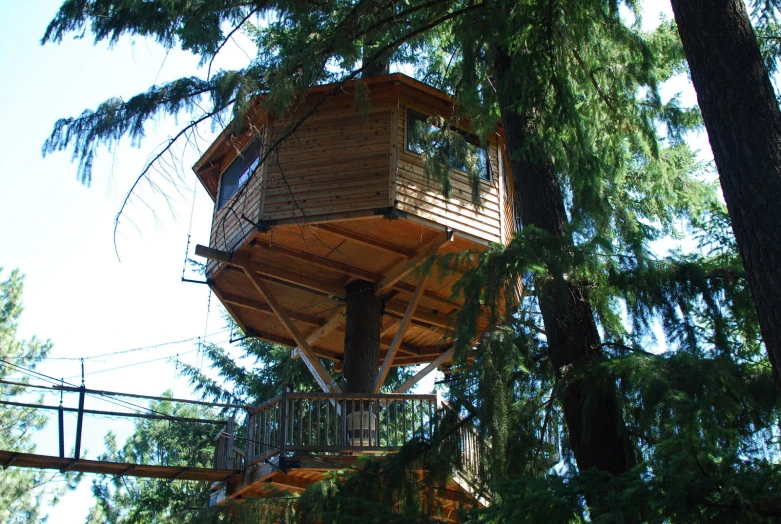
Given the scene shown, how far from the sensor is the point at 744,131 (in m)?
5.58

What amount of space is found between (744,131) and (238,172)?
9.78m

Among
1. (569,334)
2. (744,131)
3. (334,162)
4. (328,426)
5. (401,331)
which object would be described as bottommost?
(328,426)

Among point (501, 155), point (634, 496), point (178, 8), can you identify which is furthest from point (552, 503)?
point (501, 155)

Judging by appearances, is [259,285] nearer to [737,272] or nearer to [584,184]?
[584,184]

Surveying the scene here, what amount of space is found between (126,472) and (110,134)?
4748 mm

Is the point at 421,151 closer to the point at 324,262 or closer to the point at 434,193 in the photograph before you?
the point at 434,193

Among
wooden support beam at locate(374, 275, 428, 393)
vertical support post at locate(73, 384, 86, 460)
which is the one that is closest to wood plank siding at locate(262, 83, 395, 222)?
wooden support beam at locate(374, 275, 428, 393)

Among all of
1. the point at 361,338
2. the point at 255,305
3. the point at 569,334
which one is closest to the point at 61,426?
the point at 255,305

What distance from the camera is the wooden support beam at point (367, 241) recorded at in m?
11.7

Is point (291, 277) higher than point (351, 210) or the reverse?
the reverse

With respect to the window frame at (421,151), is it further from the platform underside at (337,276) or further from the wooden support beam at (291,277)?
the wooden support beam at (291,277)

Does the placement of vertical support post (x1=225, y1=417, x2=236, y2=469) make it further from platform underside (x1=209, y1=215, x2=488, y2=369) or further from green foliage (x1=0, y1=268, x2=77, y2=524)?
green foliage (x1=0, y1=268, x2=77, y2=524)

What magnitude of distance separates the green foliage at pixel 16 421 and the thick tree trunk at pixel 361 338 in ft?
45.9

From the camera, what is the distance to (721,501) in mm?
4156
